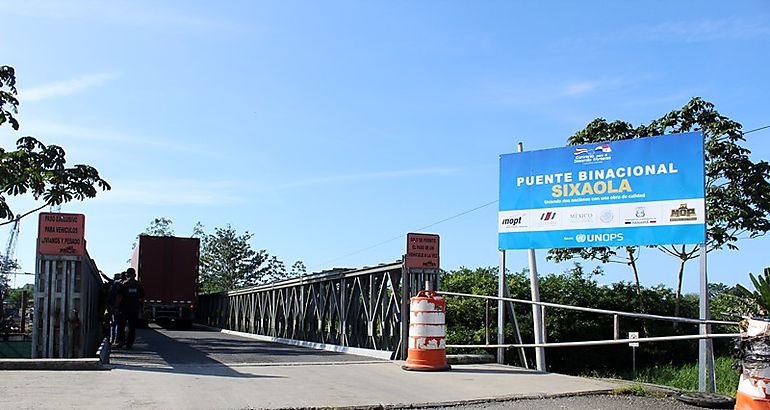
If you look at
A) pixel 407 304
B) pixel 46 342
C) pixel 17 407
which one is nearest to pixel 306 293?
pixel 407 304

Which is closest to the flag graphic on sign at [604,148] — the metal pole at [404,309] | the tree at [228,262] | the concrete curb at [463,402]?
the metal pole at [404,309]

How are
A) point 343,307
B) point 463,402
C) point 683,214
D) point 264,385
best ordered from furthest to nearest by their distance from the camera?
1. point 343,307
2. point 683,214
3. point 264,385
4. point 463,402

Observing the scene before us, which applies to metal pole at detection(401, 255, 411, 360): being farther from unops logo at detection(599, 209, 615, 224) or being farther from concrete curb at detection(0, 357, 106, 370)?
concrete curb at detection(0, 357, 106, 370)

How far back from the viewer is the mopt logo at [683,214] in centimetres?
1080

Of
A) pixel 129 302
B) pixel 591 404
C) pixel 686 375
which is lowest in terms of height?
pixel 686 375

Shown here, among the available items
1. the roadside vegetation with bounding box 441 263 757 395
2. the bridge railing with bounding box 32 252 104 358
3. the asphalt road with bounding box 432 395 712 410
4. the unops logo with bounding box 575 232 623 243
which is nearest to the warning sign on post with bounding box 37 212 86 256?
the bridge railing with bounding box 32 252 104 358

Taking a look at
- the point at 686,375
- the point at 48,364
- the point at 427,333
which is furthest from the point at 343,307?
the point at 686,375

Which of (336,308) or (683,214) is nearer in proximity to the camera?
(683,214)

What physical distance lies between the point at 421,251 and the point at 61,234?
5.63 meters

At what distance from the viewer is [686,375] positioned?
21.8 metres

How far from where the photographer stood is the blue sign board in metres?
10.9

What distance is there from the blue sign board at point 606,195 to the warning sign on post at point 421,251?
112 centimetres

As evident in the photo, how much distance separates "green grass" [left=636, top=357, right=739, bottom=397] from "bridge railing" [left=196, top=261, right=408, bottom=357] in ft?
26.8

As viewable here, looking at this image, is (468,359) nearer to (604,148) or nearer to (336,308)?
(604,148)
